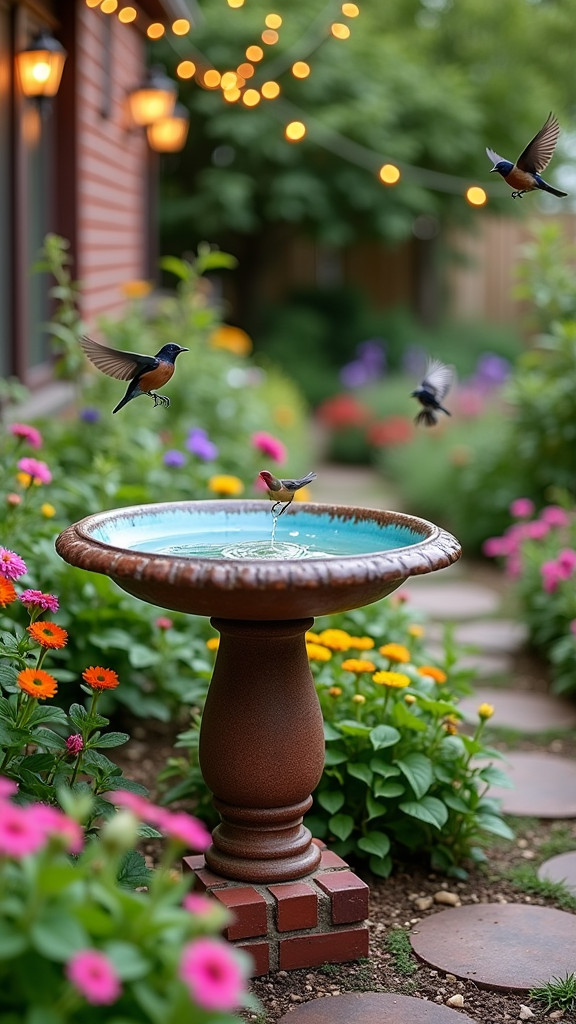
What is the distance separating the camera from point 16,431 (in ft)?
A: 10.5

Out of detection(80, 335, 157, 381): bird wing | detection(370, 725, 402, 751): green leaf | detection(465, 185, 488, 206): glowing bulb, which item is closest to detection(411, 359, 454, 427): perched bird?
detection(465, 185, 488, 206): glowing bulb

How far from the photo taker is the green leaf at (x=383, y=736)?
287cm

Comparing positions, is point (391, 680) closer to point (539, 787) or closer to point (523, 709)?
point (539, 787)

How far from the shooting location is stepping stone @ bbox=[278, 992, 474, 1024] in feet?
7.55

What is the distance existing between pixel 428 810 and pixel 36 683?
120cm

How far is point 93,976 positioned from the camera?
124 centimetres

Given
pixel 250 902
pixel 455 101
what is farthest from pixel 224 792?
pixel 455 101

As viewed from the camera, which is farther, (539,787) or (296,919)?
(539,787)

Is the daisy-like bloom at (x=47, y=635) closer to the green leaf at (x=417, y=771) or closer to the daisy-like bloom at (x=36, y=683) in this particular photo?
the daisy-like bloom at (x=36, y=683)

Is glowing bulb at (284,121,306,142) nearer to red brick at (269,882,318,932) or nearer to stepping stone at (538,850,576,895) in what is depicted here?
stepping stone at (538,850,576,895)

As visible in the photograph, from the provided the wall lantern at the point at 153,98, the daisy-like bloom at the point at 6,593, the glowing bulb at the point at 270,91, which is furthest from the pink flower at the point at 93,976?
the wall lantern at the point at 153,98

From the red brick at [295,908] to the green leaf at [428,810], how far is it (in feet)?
1.41

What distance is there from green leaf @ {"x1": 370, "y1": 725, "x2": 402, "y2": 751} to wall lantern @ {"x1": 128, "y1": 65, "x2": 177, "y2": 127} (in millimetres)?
5820

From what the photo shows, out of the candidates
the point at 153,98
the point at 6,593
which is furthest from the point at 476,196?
the point at 153,98
